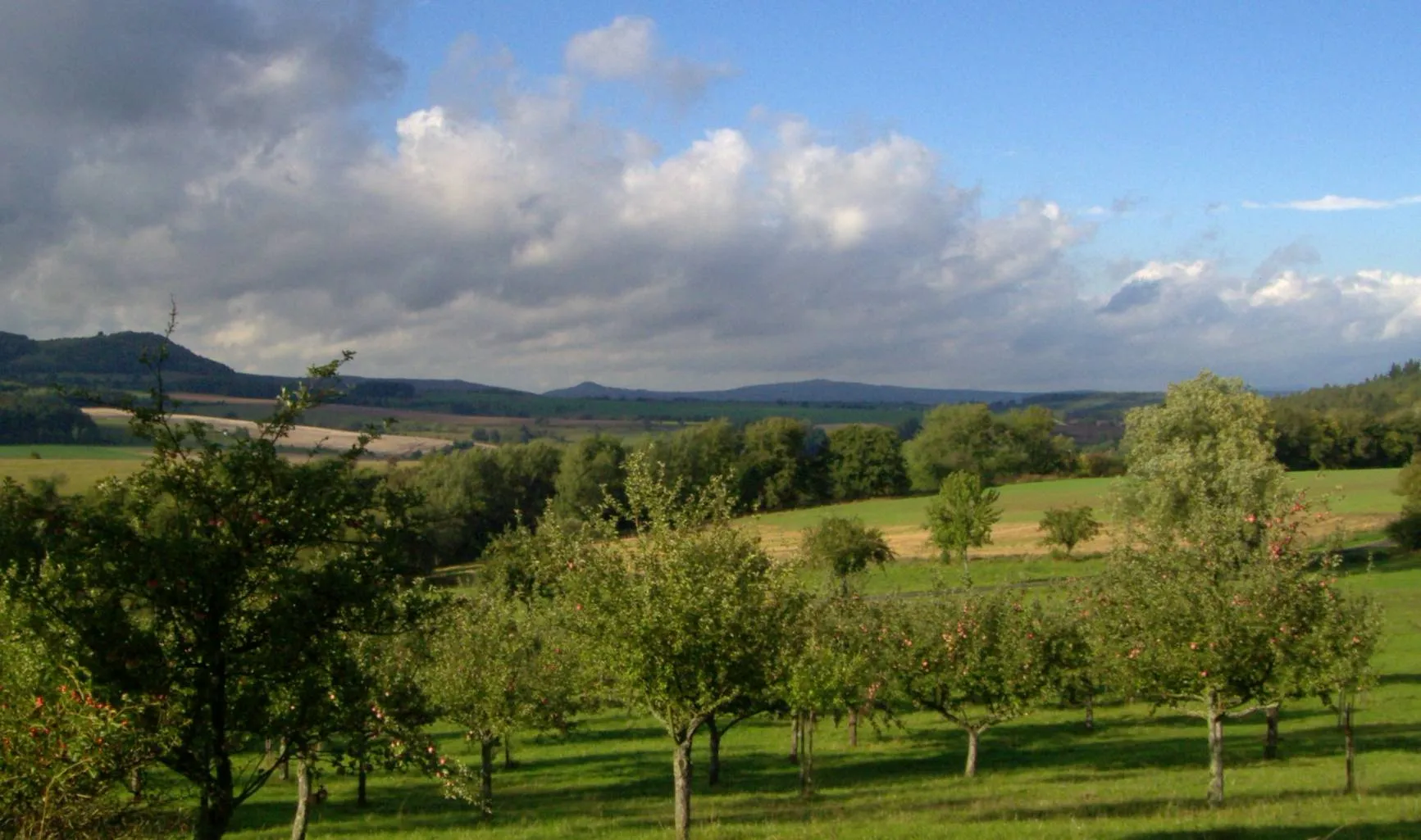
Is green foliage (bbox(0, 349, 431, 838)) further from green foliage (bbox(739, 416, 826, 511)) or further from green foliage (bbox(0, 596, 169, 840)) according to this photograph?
green foliage (bbox(739, 416, 826, 511))

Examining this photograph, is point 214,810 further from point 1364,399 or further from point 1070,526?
point 1364,399

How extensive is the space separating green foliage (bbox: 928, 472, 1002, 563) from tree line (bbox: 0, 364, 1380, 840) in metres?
37.5

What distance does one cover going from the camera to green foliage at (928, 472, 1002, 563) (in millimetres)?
77062

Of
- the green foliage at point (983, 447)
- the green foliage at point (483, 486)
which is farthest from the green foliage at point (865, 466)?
the green foliage at point (483, 486)

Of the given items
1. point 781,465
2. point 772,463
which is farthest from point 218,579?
point 781,465

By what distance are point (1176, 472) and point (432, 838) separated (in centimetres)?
4887

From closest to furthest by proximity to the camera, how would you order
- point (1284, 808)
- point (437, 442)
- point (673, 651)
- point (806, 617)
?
point (673, 651), point (1284, 808), point (806, 617), point (437, 442)

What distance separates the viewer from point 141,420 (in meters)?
11.6

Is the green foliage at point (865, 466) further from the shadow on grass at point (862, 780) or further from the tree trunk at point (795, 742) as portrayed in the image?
the tree trunk at point (795, 742)

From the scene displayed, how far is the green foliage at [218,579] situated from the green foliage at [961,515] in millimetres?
68029

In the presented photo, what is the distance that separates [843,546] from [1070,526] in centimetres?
2131

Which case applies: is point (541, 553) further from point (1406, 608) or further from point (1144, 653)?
point (1406, 608)

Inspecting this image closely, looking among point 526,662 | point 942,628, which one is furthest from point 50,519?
point 942,628

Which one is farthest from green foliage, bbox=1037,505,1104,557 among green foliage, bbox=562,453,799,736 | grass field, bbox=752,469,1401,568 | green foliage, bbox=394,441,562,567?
green foliage, bbox=562,453,799,736
